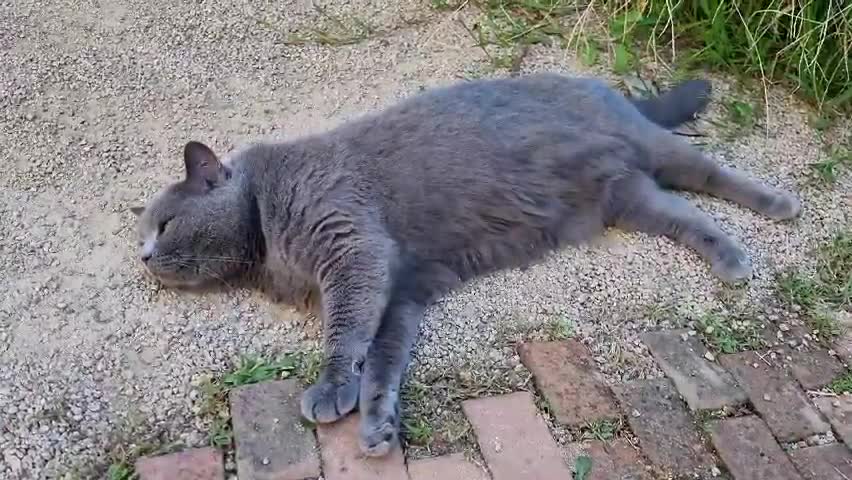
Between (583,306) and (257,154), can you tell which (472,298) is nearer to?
(583,306)

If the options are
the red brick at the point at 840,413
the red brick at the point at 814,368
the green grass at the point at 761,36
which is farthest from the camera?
the green grass at the point at 761,36

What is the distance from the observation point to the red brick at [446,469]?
142cm

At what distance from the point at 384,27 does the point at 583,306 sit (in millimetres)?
1219

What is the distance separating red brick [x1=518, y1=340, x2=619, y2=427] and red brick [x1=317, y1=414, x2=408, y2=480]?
299mm

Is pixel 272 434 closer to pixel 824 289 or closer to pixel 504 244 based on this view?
pixel 504 244

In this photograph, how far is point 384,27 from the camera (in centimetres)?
262

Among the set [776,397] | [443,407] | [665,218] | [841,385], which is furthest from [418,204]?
[841,385]

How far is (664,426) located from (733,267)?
1.52ft

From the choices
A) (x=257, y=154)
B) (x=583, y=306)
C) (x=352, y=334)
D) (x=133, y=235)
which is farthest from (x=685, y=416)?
(x=133, y=235)

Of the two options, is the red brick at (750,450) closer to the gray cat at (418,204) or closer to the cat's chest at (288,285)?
the gray cat at (418,204)

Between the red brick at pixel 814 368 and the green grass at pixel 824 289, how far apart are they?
0.20 feet

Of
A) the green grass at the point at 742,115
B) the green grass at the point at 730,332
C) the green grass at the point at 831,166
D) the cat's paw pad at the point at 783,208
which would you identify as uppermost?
the green grass at the point at 742,115

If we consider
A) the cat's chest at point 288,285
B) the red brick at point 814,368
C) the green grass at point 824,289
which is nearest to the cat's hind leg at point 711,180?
the green grass at point 824,289

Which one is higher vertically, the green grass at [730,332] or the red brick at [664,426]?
the green grass at [730,332]
